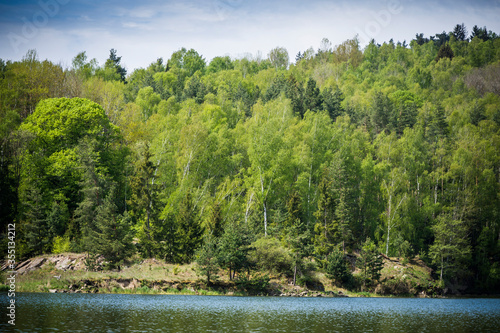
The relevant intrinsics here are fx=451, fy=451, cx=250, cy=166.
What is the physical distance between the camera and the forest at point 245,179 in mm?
57469

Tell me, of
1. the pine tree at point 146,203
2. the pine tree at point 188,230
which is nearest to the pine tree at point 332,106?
the pine tree at point 188,230

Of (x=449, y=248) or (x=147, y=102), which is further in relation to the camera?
(x=147, y=102)

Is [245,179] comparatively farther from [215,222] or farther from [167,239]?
[167,239]

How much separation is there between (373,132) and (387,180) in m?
22.9

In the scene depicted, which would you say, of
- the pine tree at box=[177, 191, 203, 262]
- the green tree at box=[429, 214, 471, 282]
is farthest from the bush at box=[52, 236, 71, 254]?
the green tree at box=[429, 214, 471, 282]

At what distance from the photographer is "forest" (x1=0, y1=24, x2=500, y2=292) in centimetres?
5747

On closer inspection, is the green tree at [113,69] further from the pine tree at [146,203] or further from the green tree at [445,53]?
the green tree at [445,53]

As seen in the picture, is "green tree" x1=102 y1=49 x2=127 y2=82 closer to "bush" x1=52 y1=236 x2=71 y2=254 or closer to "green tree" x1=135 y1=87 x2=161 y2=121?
"green tree" x1=135 y1=87 x2=161 y2=121

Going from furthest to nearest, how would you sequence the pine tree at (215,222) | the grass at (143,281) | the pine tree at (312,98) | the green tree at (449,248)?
the pine tree at (312,98), the green tree at (449,248), the pine tree at (215,222), the grass at (143,281)

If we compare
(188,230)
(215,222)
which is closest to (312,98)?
(215,222)

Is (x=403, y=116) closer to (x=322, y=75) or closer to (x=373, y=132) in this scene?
(x=373, y=132)

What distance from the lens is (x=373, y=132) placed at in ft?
326

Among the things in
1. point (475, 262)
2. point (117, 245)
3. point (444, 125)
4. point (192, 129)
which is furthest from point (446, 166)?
point (117, 245)

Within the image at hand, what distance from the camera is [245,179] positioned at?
70875 millimetres
